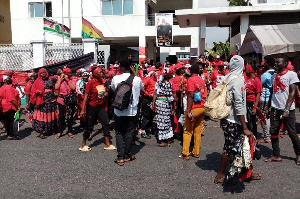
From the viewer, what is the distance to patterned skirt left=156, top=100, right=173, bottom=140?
6.28m

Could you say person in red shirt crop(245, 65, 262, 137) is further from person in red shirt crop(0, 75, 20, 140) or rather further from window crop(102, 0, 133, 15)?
window crop(102, 0, 133, 15)

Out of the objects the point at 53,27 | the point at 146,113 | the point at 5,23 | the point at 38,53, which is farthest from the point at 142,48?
the point at 146,113

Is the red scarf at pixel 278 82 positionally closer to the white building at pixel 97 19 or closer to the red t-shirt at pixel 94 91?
the red t-shirt at pixel 94 91

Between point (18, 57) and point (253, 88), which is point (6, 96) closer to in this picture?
point (253, 88)

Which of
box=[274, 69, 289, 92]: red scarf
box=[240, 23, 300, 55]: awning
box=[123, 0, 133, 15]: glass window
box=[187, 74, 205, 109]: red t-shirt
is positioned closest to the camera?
box=[274, 69, 289, 92]: red scarf

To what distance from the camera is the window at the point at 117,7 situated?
23.5 metres

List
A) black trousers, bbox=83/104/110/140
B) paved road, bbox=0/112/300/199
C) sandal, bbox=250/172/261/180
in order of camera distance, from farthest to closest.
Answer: black trousers, bbox=83/104/110/140
sandal, bbox=250/172/261/180
paved road, bbox=0/112/300/199

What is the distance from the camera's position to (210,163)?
513cm

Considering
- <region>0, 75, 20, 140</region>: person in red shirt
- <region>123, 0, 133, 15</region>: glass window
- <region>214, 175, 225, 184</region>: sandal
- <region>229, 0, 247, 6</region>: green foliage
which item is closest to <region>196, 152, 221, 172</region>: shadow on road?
<region>214, 175, 225, 184</region>: sandal

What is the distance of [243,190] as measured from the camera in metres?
4.02

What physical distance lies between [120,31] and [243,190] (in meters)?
21.4

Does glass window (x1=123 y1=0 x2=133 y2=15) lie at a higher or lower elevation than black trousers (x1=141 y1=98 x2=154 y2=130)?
higher

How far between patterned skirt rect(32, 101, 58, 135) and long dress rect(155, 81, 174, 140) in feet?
9.30

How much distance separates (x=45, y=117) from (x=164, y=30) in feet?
41.4
